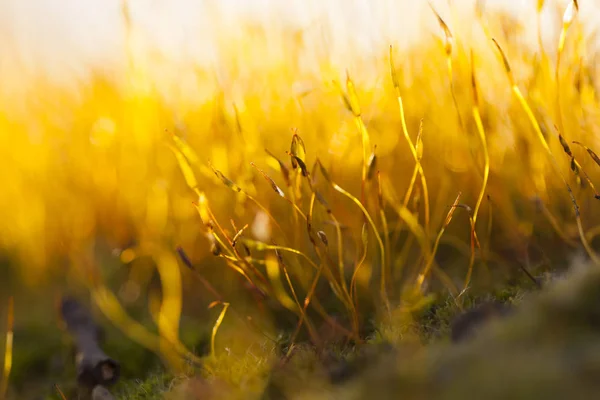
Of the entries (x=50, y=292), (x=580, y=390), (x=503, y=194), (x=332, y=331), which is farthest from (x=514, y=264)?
(x=50, y=292)

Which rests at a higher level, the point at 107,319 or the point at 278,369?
the point at 278,369

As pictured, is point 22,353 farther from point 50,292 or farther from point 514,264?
point 514,264

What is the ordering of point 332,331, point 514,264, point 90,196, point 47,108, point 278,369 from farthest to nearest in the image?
point 47,108
point 90,196
point 514,264
point 332,331
point 278,369

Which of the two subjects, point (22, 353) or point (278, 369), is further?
point (22, 353)

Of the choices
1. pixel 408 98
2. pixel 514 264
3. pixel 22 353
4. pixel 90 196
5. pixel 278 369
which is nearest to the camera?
pixel 278 369

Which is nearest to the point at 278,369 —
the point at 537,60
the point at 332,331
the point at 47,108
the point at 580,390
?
the point at 332,331

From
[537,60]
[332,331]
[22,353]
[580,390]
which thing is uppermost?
[537,60]

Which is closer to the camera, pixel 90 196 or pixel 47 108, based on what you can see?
pixel 90 196

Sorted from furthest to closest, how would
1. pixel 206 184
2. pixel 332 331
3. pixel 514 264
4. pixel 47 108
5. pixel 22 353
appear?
pixel 47 108 → pixel 206 184 → pixel 22 353 → pixel 514 264 → pixel 332 331

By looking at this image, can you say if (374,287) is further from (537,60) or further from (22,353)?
(22,353)
